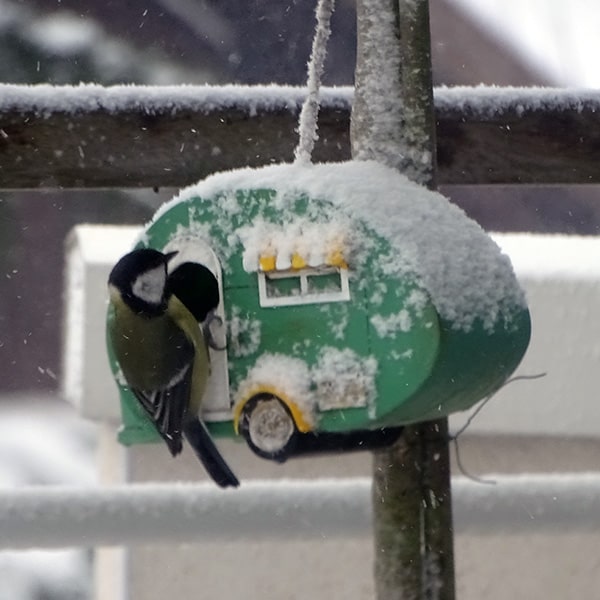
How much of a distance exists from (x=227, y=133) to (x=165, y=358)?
0.96 ft

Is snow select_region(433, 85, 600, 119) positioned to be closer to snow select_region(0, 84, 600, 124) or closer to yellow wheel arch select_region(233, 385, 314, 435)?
snow select_region(0, 84, 600, 124)

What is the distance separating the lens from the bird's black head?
1.04m

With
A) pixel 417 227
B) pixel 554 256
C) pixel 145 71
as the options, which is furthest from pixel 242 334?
pixel 145 71

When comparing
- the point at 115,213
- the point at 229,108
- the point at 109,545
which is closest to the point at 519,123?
the point at 229,108

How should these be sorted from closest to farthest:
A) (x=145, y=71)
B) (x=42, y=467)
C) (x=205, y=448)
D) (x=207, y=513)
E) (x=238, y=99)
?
(x=205, y=448) < (x=238, y=99) < (x=207, y=513) < (x=145, y=71) < (x=42, y=467)

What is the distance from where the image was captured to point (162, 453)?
2.14 m

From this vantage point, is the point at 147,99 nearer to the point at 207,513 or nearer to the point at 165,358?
the point at 165,358

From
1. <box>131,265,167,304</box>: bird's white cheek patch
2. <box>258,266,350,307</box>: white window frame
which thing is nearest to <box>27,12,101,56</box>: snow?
<box>131,265,167,304</box>: bird's white cheek patch

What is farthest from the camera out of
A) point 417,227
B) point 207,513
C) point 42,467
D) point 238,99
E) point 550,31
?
point 42,467

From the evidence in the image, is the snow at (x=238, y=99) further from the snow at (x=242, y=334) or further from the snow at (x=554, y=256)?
the snow at (x=554, y=256)

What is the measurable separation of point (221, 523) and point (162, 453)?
70cm

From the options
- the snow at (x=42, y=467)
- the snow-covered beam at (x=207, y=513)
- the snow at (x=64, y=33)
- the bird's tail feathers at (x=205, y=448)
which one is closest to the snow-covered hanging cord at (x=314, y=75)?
the bird's tail feathers at (x=205, y=448)

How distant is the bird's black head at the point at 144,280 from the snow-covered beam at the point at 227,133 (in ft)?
0.55

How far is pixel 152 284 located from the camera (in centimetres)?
106
